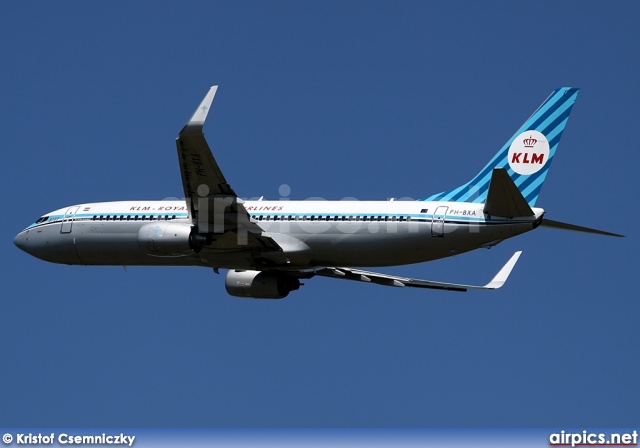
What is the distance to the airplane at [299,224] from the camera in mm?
52094

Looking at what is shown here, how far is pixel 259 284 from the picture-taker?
59.2 m

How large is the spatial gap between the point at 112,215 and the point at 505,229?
16812 mm

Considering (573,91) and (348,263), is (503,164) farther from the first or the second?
(348,263)

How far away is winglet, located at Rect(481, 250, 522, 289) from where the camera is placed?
60.0 metres

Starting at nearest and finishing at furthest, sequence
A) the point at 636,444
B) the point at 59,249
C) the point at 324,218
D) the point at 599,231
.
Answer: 1. the point at 636,444
2. the point at 599,231
3. the point at 324,218
4. the point at 59,249

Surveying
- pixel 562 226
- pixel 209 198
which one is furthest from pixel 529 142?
pixel 209 198

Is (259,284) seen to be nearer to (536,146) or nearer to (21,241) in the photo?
(21,241)

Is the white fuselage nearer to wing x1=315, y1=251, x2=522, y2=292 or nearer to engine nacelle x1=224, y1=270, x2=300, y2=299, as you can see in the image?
engine nacelle x1=224, y1=270, x2=300, y2=299

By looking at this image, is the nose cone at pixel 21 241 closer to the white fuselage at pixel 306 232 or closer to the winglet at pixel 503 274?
the white fuselage at pixel 306 232

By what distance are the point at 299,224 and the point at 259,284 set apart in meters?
4.11

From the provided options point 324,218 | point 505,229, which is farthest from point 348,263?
point 505,229

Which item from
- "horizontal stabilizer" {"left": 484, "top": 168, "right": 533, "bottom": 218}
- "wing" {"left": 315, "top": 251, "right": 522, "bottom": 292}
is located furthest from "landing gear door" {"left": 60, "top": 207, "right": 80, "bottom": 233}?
"horizontal stabilizer" {"left": 484, "top": 168, "right": 533, "bottom": 218}

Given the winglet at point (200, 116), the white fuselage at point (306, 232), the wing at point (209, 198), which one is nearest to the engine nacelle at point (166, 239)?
the white fuselage at point (306, 232)

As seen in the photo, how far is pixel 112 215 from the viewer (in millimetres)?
59281
